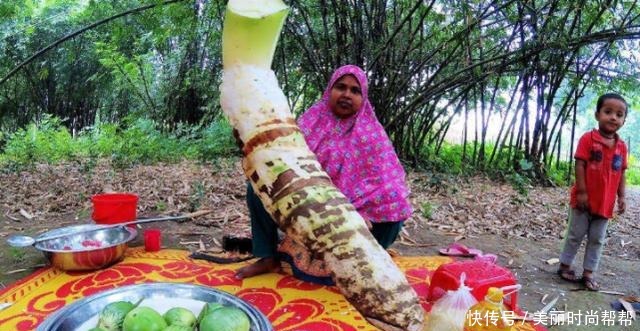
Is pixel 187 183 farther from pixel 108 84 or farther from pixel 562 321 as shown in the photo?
pixel 108 84

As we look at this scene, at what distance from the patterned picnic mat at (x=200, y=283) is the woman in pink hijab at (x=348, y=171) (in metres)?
0.12

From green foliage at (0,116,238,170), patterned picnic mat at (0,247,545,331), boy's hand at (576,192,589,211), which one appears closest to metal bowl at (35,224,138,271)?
patterned picnic mat at (0,247,545,331)

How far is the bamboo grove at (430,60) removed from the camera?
439 cm

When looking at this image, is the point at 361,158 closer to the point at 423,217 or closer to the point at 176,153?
the point at 423,217

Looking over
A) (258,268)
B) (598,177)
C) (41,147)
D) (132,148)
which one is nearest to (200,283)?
(258,268)

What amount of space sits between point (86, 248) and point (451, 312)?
5.78ft

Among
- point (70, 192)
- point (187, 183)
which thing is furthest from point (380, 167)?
point (70, 192)

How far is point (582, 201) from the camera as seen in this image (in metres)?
2.49

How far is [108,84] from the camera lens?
38.5ft

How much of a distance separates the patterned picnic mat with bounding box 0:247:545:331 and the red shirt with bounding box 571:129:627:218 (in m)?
0.92

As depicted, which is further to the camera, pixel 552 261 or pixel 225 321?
pixel 552 261

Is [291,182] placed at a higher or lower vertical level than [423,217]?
higher

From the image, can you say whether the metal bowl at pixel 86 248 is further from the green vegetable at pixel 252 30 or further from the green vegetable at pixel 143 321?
the green vegetable at pixel 252 30

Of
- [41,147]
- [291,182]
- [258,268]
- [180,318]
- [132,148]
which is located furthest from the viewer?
[41,147]
